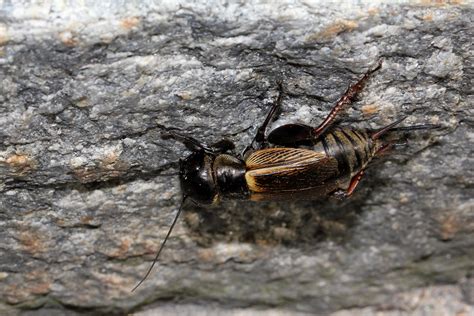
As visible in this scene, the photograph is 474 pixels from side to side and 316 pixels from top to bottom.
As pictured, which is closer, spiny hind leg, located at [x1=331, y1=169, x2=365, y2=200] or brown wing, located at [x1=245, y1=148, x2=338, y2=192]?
brown wing, located at [x1=245, y1=148, x2=338, y2=192]

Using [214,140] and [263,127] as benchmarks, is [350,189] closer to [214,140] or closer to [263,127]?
[263,127]

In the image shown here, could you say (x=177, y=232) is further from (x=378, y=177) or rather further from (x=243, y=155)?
(x=378, y=177)

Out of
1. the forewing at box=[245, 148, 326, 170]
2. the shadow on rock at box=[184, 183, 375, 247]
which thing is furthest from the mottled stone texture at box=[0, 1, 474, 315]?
the forewing at box=[245, 148, 326, 170]

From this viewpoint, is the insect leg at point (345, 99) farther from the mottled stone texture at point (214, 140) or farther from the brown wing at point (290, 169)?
the brown wing at point (290, 169)

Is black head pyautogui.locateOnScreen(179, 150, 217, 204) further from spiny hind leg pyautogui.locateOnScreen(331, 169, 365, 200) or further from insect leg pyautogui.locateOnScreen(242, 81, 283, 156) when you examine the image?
spiny hind leg pyautogui.locateOnScreen(331, 169, 365, 200)

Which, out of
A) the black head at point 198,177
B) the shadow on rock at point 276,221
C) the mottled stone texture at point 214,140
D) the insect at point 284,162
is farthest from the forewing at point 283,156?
the shadow on rock at point 276,221

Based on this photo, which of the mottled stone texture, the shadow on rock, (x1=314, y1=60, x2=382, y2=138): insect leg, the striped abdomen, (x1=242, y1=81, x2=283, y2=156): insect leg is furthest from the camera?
the shadow on rock
